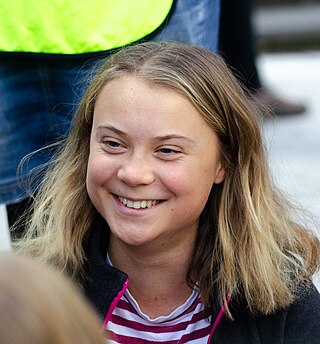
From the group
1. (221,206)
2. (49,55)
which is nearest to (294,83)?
(49,55)

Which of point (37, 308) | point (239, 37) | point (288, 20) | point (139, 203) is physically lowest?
point (288, 20)

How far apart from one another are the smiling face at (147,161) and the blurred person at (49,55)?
37 centimetres

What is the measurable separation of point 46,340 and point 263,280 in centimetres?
137

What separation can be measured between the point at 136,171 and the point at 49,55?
2.00 feet

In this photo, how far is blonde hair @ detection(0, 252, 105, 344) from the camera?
1.71 metres

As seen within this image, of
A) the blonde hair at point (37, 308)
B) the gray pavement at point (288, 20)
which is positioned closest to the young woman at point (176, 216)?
the blonde hair at point (37, 308)

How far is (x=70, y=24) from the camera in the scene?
326 centimetres

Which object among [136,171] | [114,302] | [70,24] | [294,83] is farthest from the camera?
[294,83]

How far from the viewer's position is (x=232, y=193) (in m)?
3.10

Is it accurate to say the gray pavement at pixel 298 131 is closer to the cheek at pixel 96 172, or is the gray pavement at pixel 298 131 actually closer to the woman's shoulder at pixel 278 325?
the woman's shoulder at pixel 278 325

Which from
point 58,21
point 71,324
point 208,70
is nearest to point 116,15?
point 58,21

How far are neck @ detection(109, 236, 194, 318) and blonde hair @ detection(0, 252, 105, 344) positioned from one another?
1.21m

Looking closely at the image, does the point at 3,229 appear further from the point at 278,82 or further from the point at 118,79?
the point at 278,82

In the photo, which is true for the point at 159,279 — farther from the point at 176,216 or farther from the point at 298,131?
the point at 298,131
